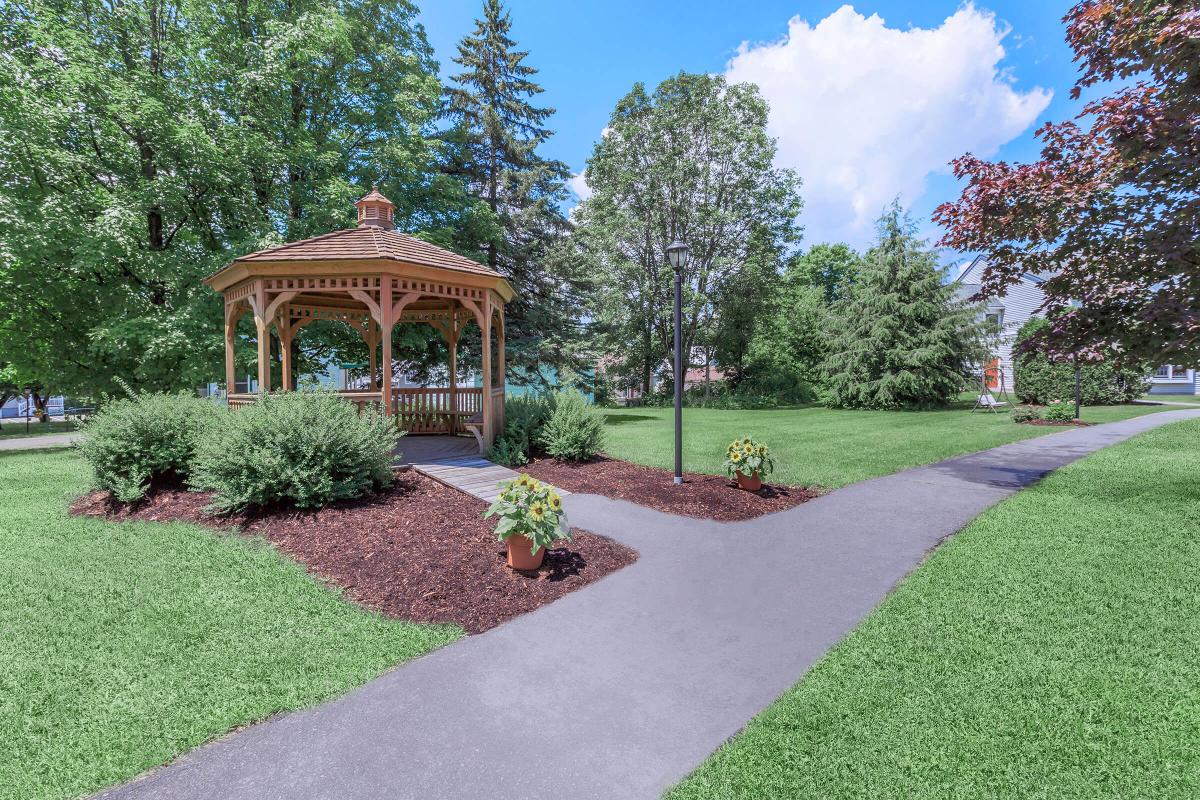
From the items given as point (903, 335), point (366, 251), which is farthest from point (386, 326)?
point (903, 335)

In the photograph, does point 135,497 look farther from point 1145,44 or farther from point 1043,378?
point 1043,378

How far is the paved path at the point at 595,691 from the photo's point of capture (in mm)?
2287

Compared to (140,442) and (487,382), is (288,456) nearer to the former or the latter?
(140,442)

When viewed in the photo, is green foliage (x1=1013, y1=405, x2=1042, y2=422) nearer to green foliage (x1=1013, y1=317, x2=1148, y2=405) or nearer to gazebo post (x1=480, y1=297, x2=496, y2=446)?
green foliage (x1=1013, y1=317, x2=1148, y2=405)

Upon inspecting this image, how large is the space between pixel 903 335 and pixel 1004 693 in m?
22.6

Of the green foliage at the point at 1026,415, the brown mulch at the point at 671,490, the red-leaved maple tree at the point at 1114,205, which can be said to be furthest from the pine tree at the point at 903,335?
the brown mulch at the point at 671,490

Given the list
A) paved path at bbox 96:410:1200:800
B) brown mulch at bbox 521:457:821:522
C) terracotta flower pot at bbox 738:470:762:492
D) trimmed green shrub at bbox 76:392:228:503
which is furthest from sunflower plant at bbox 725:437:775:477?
trimmed green shrub at bbox 76:392:228:503

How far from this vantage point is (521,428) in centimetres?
955

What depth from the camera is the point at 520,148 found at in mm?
19469

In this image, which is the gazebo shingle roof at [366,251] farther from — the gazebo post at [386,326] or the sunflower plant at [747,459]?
the sunflower plant at [747,459]

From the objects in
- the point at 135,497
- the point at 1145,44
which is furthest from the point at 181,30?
the point at 1145,44

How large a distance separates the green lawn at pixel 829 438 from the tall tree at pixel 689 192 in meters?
6.59

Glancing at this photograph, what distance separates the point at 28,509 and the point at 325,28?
1178 centimetres

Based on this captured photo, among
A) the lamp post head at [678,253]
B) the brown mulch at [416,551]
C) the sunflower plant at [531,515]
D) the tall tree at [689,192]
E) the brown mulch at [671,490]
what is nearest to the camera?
the brown mulch at [416,551]
